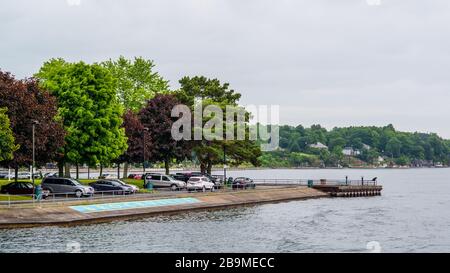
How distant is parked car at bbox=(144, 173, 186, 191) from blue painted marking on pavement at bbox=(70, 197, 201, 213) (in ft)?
40.5

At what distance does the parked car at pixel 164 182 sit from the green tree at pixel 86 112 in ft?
23.6

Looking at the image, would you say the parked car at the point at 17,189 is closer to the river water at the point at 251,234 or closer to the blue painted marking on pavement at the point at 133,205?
the blue painted marking on pavement at the point at 133,205

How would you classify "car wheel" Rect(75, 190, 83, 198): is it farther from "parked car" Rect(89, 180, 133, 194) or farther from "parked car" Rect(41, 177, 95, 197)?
"parked car" Rect(89, 180, 133, 194)

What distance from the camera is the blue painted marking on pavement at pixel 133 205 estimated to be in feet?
201

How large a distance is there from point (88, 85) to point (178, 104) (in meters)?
24.5

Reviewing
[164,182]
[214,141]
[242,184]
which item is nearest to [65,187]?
[164,182]

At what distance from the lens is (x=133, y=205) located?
220ft

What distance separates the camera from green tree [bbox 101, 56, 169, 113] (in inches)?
4579

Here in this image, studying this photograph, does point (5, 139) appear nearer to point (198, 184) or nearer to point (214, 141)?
point (198, 184)

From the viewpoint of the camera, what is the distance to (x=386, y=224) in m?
64.2

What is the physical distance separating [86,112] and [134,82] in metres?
37.4

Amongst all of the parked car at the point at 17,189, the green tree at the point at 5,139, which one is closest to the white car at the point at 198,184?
the parked car at the point at 17,189
